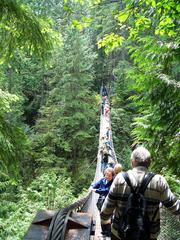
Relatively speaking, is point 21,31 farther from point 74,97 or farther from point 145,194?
point 74,97

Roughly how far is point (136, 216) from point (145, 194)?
0.40 ft

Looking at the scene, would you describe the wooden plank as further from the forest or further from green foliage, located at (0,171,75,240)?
green foliage, located at (0,171,75,240)

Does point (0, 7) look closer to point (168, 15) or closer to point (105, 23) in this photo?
point (168, 15)

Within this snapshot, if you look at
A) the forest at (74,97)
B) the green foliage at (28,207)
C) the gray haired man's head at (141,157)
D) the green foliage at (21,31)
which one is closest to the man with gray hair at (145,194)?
the gray haired man's head at (141,157)

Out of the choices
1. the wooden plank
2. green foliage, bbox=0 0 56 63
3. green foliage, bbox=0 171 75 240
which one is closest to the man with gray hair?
the wooden plank

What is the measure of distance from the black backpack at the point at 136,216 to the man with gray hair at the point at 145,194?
0.02m

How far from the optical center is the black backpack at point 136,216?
1.72 metres

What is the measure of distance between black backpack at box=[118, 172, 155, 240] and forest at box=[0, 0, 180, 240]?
4.72 ft

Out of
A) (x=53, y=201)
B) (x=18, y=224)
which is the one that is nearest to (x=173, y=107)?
(x=18, y=224)

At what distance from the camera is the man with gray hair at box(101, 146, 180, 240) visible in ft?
5.78

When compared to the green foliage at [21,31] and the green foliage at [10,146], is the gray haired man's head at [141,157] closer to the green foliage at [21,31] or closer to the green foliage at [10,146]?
the green foliage at [10,146]

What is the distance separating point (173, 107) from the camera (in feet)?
10.3

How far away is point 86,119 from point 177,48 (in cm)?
1424

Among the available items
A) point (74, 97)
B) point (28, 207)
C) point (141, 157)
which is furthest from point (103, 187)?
point (74, 97)
